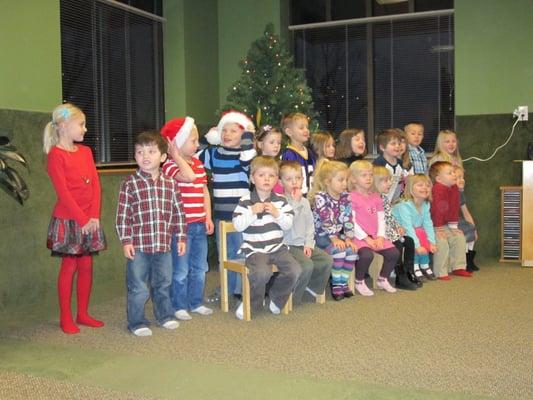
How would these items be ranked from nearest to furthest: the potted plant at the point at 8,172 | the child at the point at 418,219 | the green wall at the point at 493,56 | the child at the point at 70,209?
the potted plant at the point at 8,172 → the child at the point at 70,209 → the child at the point at 418,219 → the green wall at the point at 493,56

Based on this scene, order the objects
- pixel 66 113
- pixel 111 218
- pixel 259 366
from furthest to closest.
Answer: pixel 111 218, pixel 66 113, pixel 259 366

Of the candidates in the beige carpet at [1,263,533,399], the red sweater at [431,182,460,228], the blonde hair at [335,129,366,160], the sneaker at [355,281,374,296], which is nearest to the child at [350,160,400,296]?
the sneaker at [355,281,374,296]

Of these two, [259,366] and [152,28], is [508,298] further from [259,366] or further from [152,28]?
[152,28]

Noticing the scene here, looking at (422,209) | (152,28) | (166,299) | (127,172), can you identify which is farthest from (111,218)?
(422,209)

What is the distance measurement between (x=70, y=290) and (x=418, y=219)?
8.83 feet

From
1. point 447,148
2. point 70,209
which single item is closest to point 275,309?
point 70,209

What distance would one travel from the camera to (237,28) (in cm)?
672

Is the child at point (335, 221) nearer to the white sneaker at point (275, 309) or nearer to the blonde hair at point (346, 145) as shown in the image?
the white sneaker at point (275, 309)

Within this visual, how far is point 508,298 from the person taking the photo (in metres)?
4.26

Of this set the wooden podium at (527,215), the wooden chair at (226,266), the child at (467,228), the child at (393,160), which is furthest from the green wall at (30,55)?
the wooden podium at (527,215)

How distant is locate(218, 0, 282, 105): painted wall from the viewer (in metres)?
6.62

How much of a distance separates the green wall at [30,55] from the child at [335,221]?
6.82 ft

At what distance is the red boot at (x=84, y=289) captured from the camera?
377 cm

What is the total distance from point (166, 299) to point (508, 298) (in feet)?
7.55
